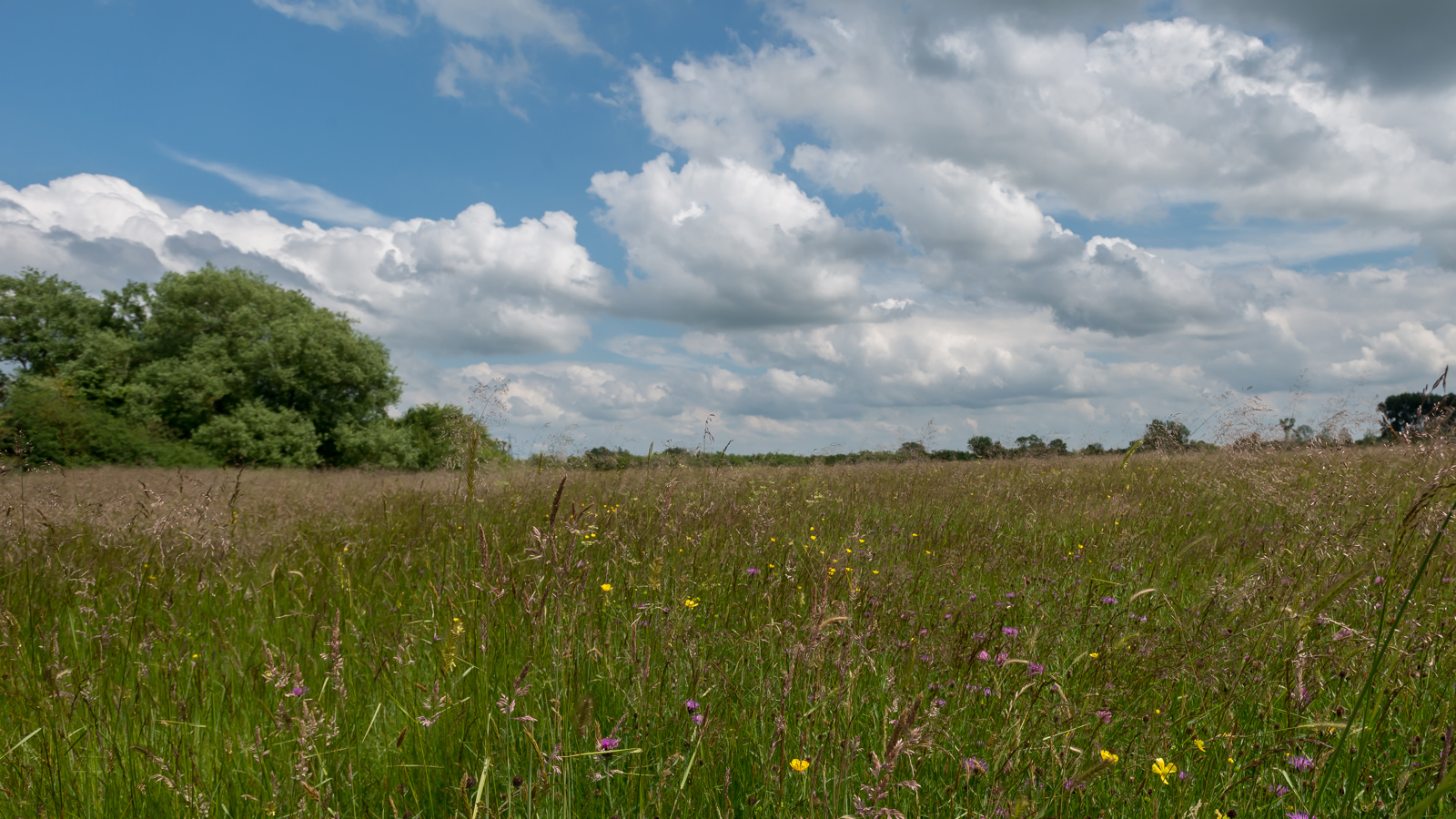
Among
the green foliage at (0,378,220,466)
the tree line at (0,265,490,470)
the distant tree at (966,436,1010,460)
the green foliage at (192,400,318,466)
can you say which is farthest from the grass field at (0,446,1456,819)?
the green foliage at (192,400,318,466)

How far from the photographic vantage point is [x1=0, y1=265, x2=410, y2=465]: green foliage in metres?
27.9

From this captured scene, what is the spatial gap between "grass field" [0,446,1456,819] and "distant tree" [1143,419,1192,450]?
16.8ft

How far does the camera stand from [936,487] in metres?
8.16

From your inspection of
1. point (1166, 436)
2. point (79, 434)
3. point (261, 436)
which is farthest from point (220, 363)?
point (1166, 436)

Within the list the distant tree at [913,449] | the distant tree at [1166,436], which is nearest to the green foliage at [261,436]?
the distant tree at [913,449]

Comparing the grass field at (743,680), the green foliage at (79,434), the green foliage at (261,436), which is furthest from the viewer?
the green foliage at (261,436)

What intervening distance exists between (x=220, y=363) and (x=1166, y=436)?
33.7 meters

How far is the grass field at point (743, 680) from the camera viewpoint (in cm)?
181

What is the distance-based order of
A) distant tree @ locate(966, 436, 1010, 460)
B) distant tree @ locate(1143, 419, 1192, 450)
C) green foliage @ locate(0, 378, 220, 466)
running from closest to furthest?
1. distant tree @ locate(1143, 419, 1192, 450)
2. distant tree @ locate(966, 436, 1010, 460)
3. green foliage @ locate(0, 378, 220, 466)

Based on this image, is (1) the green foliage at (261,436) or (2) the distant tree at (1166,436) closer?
(2) the distant tree at (1166,436)

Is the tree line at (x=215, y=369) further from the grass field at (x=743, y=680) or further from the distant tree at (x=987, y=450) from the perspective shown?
the grass field at (x=743, y=680)

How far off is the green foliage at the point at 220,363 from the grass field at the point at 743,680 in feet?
91.4

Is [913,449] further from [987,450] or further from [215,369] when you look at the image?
[215,369]

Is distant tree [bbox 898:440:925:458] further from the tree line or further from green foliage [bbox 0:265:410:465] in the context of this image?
green foliage [bbox 0:265:410:465]
